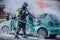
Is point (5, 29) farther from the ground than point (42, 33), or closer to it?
farther from the ground

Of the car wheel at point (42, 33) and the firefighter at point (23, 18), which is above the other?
the firefighter at point (23, 18)

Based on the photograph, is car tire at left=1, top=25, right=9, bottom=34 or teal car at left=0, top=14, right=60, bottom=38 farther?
car tire at left=1, top=25, right=9, bottom=34

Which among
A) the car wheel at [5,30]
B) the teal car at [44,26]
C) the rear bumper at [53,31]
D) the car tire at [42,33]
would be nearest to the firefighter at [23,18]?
the teal car at [44,26]

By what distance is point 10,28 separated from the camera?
6.91m

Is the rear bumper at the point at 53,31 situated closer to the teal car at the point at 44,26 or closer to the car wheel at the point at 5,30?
the teal car at the point at 44,26

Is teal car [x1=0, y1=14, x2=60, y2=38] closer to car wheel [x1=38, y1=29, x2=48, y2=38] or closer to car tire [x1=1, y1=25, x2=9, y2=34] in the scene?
car wheel [x1=38, y1=29, x2=48, y2=38]

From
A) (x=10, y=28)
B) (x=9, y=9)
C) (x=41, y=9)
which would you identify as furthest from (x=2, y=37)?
(x=41, y=9)

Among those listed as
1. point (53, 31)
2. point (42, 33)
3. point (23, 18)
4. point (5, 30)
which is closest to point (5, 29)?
point (5, 30)

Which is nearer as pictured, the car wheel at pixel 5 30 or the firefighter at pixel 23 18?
the firefighter at pixel 23 18

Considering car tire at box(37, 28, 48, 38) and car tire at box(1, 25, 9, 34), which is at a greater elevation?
car tire at box(1, 25, 9, 34)

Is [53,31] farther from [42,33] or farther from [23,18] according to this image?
[23,18]

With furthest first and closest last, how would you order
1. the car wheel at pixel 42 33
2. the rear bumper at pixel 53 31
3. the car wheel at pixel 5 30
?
the car wheel at pixel 5 30 → the car wheel at pixel 42 33 → the rear bumper at pixel 53 31

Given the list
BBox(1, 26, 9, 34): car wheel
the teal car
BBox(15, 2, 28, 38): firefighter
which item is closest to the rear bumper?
the teal car

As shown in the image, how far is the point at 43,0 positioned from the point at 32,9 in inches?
15.1
